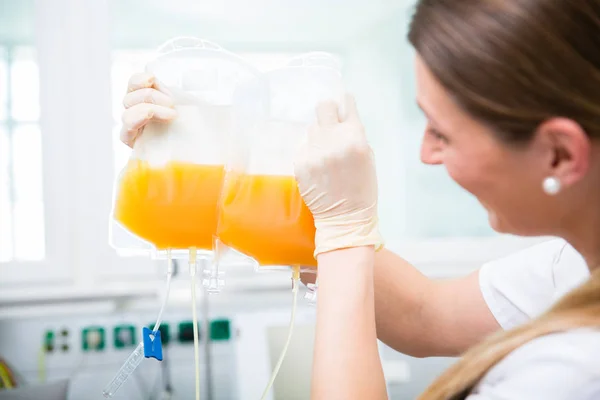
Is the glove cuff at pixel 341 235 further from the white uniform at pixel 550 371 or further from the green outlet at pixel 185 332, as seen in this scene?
the green outlet at pixel 185 332

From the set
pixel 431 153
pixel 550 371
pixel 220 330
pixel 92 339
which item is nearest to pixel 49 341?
pixel 92 339

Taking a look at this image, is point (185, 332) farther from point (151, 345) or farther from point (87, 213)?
point (151, 345)

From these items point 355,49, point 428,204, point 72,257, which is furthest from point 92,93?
point 428,204

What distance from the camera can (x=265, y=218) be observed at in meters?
0.85

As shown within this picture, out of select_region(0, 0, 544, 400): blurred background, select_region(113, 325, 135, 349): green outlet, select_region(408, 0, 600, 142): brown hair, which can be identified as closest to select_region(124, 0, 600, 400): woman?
select_region(408, 0, 600, 142): brown hair

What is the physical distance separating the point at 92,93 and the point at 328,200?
134cm

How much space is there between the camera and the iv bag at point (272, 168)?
0.85m

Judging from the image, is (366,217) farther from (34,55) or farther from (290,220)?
(34,55)

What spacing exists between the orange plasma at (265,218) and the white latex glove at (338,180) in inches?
1.1

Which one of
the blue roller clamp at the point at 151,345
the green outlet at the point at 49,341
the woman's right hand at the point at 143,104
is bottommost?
the green outlet at the point at 49,341

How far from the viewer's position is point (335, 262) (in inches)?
33.3

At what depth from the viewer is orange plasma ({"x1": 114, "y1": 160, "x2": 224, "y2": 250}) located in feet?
2.79

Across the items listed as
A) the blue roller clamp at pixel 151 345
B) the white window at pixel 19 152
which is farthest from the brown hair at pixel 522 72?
the white window at pixel 19 152

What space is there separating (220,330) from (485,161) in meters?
1.41
